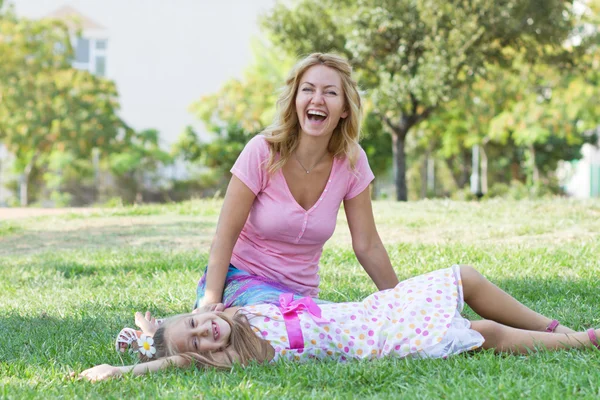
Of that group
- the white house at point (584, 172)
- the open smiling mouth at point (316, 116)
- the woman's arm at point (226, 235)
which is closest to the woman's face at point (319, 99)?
the open smiling mouth at point (316, 116)

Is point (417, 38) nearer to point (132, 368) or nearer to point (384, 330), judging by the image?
point (384, 330)

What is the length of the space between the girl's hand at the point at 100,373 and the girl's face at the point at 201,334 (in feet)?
0.99

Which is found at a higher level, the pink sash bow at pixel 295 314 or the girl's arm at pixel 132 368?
the pink sash bow at pixel 295 314

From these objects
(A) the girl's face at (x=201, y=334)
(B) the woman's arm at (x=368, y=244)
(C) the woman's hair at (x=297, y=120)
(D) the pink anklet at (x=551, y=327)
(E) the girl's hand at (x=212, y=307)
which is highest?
(C) the woman's hair at (x=297, y=120)

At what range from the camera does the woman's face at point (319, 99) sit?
Answer: 152 inches

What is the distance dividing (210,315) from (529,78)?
21.3 m

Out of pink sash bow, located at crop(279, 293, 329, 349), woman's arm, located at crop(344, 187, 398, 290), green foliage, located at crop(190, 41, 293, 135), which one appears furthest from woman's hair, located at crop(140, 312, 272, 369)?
green foliage, located at crop(190, 41, 293, 135)

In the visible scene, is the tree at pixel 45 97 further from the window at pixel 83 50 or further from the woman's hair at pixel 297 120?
the woman's hair at pixel 297 120

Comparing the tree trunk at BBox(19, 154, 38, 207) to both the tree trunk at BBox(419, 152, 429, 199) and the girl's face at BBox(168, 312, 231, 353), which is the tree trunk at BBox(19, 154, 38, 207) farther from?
the girl's face at BBox(168, 312, 231, 353)

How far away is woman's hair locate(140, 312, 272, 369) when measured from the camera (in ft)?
10.7

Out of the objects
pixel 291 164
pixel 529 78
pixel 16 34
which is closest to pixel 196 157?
pixel 16 34

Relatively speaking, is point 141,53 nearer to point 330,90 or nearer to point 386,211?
point 386,211

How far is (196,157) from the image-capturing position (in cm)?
2752

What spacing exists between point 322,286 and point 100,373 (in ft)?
8.06
